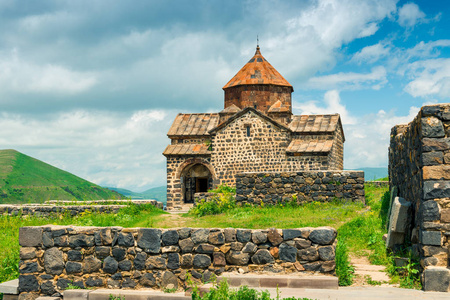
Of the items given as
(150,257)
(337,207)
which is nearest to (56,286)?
(150,257)

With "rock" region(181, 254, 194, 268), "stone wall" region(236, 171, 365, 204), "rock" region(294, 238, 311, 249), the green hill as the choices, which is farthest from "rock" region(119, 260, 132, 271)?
the green hill

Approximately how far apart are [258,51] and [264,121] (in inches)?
270

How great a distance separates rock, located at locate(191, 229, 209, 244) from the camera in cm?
743

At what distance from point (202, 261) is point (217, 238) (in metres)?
0.44

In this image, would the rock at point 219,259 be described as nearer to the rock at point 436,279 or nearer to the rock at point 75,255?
the rock at point 75,255

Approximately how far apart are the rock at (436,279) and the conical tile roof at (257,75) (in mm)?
21237

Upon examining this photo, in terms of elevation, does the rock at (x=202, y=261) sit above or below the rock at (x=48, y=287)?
above

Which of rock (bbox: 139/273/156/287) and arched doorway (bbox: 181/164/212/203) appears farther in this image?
arched doorway (bbox: 181/164/212/203)

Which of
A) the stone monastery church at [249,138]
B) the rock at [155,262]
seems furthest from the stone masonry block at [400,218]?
the stone monastery church at [249,138]

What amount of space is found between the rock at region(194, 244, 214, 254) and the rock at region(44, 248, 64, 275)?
7.87 feet

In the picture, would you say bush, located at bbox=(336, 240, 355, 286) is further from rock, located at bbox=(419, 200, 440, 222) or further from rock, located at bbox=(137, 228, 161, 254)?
rock, located at bbox=(137, 228, 161, 254)

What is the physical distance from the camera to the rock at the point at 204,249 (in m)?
7.40

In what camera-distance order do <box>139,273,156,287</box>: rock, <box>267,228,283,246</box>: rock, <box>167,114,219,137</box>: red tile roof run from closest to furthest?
<box>267,228,283,246</box>: rock → <box>139,273,156,287</box>: rock → <box>167,114,219,137</box>: red tile roof

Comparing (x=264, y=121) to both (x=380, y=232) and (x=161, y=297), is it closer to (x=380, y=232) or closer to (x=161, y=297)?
(x=380, y=232)
